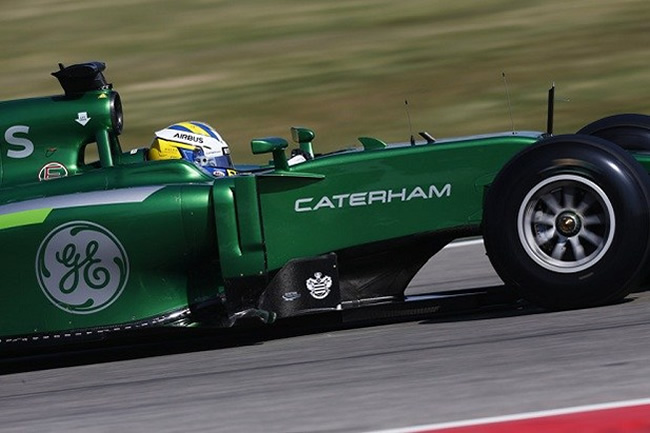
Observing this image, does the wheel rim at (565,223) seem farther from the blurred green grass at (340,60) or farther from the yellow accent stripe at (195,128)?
the blurred green grass at (340,60)

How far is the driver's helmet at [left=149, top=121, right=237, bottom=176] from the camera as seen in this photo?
22.0 feet

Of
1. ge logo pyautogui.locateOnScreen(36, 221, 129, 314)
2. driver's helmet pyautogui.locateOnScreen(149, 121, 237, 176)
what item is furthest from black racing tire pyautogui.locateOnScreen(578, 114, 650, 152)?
ge logo pyautogui.locateOnScreen(36, 221, 129, 314)

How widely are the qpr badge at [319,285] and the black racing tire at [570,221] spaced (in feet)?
2.68

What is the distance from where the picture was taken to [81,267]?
18.9 ft

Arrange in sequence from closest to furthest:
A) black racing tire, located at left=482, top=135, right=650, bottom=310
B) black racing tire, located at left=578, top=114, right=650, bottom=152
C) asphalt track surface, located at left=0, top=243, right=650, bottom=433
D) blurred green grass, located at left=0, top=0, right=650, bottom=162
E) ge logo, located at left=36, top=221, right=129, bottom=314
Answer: asphalt track surface, located at left=0, top=243, right=650, bottom=433 < black racing tire, located at left=482, top=135, right=650, bottom=310 < ge logo, located at left=36, top=221, right=129, bottom=314 < black racing tire, located at left=578, top=114, right=650, bottom=152 < blurred green grass, located at left=0, top=0, right=650, bottom=162

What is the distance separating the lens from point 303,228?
5824 mm

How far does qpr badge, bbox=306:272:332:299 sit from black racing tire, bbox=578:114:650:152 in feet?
7.13

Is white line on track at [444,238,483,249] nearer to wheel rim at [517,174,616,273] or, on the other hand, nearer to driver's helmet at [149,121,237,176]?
driver's helmet at [149,121,237,176]

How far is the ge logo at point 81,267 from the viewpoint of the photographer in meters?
5.76

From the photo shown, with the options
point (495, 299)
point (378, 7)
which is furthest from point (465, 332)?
point (378, 7)

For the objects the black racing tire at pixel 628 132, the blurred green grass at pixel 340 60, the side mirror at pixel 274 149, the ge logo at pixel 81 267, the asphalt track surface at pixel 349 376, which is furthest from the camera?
the blurred green grass at pixel 340 60

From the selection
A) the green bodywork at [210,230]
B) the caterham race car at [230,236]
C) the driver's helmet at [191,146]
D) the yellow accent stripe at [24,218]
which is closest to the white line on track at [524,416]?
the caterham race car at [230,236]

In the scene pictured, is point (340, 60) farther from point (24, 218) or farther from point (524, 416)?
point (524, 416)

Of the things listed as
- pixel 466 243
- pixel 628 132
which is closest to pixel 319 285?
pixel 628 132
